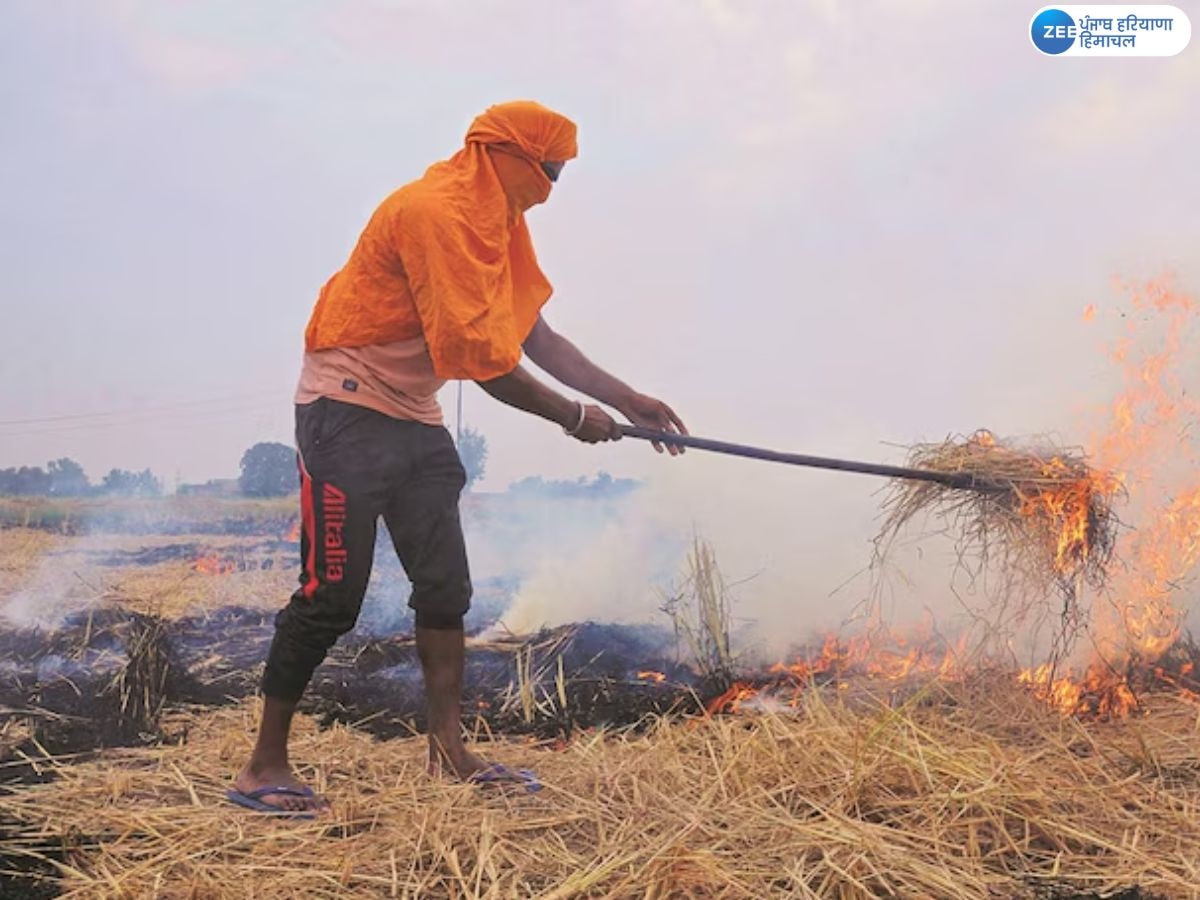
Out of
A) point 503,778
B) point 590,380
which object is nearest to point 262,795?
point 503,778

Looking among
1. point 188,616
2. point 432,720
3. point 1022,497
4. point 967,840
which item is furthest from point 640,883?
point 188,616

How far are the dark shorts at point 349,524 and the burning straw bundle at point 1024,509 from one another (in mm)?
1616

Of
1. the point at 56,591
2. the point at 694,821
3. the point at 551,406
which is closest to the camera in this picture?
the point at 694,821

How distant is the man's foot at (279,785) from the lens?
9.80 feet

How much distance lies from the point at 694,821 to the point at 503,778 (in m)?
0.70

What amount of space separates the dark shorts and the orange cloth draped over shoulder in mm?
265

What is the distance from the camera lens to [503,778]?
316 cm

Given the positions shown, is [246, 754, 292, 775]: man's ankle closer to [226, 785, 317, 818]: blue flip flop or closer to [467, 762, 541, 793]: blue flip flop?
[226, 785, 317, 818]: blue flip flop

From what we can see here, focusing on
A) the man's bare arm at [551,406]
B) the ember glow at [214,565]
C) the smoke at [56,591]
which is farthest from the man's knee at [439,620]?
the ember glow at [214,565]

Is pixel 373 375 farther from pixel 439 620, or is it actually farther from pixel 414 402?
pixel 439 620

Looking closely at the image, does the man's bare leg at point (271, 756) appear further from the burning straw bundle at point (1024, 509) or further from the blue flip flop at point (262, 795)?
the burning straw bundle at point (1024, 509)

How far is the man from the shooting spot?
3027mm

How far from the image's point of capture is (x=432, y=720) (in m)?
3.30

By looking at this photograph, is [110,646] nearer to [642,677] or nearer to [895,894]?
[642,677]
